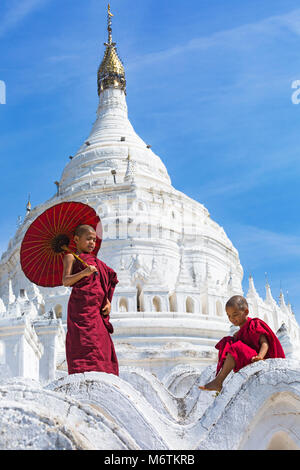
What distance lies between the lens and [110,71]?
45094 mm

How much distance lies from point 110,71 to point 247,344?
41048mm

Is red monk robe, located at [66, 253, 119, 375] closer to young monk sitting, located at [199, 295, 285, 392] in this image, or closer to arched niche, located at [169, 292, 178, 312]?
young monk sitting, located at [199, 295, 285, 392]

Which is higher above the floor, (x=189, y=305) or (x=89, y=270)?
(x=189, y=305)

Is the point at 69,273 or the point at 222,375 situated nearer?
the point at 222,375

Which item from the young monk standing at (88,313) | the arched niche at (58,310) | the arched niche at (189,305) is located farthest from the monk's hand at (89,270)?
the arched niche at (189,305)

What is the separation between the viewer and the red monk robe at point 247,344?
6090mm

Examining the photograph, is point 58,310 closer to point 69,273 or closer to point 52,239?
point 52,239

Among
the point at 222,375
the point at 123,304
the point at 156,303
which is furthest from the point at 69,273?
the point at 156,303

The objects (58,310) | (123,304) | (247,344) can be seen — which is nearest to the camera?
(247,344)

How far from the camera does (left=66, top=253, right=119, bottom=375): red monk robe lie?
20.9 ft

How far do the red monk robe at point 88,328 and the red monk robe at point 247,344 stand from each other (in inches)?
47.5

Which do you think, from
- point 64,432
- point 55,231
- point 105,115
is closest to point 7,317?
point 55,231

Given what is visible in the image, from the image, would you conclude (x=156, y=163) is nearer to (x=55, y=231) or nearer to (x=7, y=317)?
(x=7, y=317)

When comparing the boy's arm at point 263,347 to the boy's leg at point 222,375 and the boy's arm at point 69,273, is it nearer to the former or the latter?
the boy's leg at point 222,375
